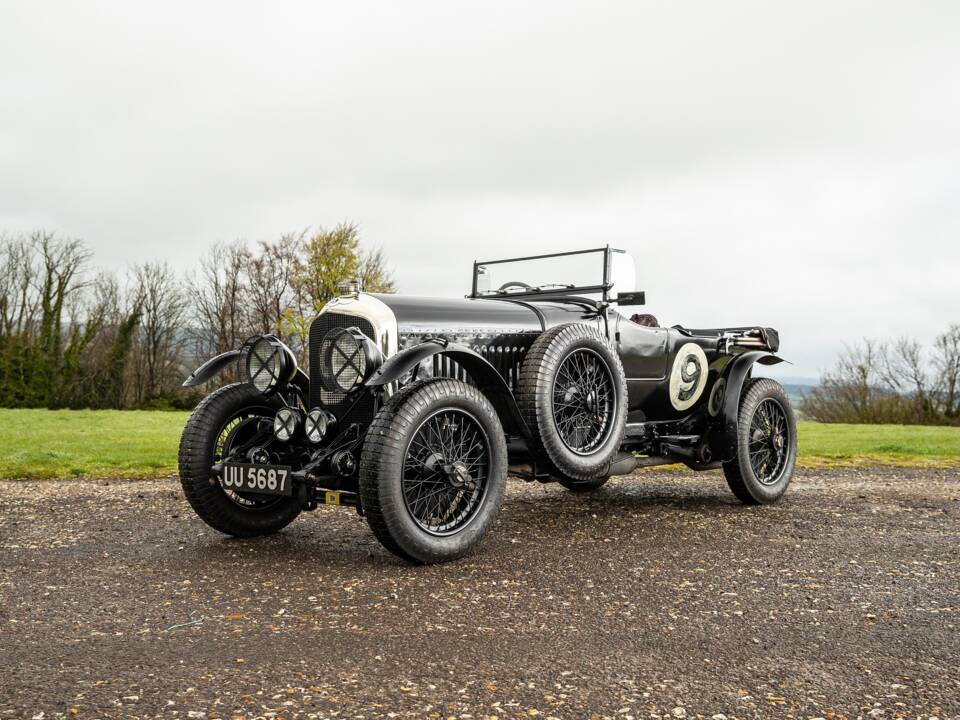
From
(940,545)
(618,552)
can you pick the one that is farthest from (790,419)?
(618,552)

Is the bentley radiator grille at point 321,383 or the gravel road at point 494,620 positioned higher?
the bentley radiator grille at point 321,383

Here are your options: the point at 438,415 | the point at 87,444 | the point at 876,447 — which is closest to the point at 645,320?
the point at 438,415

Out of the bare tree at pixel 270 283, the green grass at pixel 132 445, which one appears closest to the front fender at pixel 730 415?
the green grass at pixel 132 445

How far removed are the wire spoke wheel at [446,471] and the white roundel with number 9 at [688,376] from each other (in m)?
2.66

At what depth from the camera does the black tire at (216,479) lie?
5672mm

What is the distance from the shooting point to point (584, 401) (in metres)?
6.14

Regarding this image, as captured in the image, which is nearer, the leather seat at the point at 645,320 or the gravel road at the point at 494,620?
the gravel road at the point at 494,620

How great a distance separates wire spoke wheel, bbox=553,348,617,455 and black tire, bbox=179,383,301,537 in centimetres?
200

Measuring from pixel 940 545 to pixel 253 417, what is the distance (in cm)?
479

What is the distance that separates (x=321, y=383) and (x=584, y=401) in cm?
185

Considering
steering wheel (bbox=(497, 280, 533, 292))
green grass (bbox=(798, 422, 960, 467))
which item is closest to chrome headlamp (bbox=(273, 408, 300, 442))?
steering wheel (bbox=(497, 280, 533, 292))

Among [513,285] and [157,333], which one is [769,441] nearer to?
[513,285]

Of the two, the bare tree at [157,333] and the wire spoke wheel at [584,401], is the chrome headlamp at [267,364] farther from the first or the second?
the bare tree at [157,333]

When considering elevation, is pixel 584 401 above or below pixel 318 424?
above
